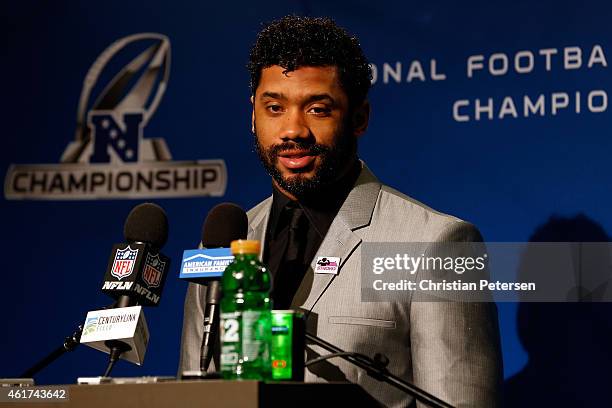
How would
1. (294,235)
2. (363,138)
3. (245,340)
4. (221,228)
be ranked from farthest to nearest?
(363,138)
(294,235)
(221,228)
(245,340)

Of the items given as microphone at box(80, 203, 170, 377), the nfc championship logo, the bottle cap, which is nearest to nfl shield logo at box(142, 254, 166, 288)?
microphone at box(80, 203, 170, 377)

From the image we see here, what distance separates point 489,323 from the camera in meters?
2.18

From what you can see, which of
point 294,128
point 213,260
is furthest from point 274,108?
point 213,260

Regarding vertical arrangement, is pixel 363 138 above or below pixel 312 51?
above

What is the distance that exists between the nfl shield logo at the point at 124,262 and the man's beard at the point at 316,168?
1.61 ft

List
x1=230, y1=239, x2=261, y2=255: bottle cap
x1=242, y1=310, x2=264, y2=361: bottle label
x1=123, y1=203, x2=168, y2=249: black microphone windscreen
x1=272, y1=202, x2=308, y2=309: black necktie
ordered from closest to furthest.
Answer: x1=242, y1=310, x2=264, y2=361: bottle label
x1=230, y1=239, x2=261, y2=255: bottle cap
x1=123, y1=203, x2=168, y2=249: black microphone windscreen
x1=272, y1=202, x2=308, y2=309: black necktie

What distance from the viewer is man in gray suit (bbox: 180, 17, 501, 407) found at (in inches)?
81.1

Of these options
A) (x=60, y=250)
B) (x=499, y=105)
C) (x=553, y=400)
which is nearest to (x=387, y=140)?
(x=499, y=105)

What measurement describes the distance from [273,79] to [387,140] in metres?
1.03

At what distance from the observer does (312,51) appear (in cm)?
220

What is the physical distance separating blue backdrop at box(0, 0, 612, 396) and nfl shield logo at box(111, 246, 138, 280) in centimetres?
143

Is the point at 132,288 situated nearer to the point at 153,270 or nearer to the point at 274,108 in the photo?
the point at 153,270

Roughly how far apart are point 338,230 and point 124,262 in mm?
557

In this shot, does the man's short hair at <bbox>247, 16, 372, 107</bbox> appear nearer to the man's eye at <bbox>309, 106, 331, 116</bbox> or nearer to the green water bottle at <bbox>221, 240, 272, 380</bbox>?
the man's eye at <bbox>309, 106, 331, 116</bbox>
